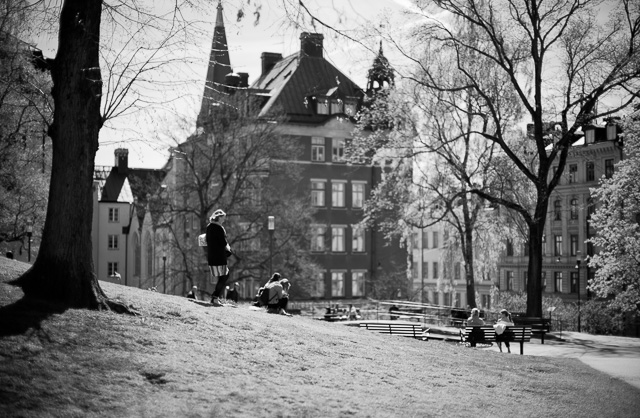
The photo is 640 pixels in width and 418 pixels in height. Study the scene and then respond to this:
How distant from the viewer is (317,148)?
7119 centimetres

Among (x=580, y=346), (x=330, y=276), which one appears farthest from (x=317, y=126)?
(x=580, y=346)

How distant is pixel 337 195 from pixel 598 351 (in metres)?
45.2

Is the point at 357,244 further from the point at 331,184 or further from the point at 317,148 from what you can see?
the point at 317,148

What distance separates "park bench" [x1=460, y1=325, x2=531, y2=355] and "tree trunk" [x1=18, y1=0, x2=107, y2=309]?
541 inches

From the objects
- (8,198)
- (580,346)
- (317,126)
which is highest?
(317,126)

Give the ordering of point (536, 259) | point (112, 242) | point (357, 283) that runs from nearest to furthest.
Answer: point (536, 259) < point (357, 283) < point (112, 242)

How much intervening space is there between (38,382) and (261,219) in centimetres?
4218

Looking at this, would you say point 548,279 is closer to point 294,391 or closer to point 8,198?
point 8,198

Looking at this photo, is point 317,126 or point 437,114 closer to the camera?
point 437,114

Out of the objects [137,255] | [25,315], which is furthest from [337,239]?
[25,315]

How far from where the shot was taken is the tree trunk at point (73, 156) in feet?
46.3

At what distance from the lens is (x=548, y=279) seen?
89.0m

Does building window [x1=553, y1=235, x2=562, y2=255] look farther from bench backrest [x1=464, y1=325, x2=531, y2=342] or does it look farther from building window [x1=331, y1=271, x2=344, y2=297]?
bench backrest [x1=464, y1=325, x2=531, y2=342]

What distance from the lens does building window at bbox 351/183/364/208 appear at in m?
72.5
